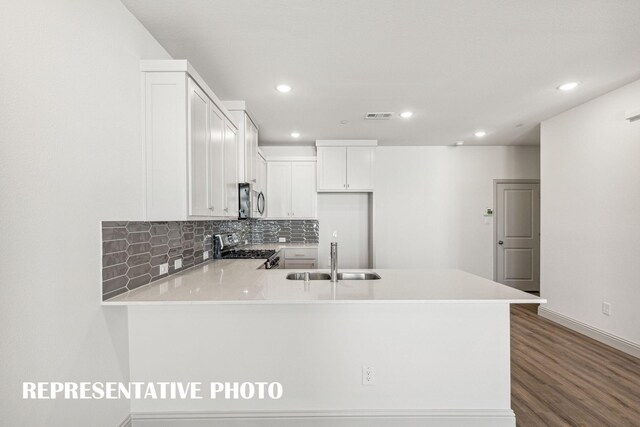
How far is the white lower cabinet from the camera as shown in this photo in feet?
16.5

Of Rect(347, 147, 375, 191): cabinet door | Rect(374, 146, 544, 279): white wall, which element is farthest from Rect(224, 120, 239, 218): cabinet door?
Rect(374, 146, 544, 279): white wall

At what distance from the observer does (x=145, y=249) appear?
2.02 m

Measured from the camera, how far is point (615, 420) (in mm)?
2055

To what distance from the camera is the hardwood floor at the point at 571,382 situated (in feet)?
6.88

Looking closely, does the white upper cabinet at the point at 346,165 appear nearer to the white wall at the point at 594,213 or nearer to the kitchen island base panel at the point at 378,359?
the white wall at the point at 594,213

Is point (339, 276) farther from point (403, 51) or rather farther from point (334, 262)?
point (403, 51)

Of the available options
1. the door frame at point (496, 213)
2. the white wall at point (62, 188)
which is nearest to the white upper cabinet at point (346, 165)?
the door frame at point (496, 213)

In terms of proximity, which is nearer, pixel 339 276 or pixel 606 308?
pixel 339 276

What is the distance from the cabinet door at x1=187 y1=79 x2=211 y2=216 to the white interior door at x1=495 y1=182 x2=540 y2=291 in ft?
17.1

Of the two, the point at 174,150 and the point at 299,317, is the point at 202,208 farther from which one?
the point at 299,317

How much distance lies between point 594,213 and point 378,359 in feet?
10.6

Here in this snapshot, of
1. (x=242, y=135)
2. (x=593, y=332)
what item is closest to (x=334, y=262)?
(x=242, y=135)

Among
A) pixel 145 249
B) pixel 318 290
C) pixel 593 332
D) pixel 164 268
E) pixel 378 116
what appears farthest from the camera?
pixel 378 116

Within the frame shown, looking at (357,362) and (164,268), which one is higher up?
(164,268)
